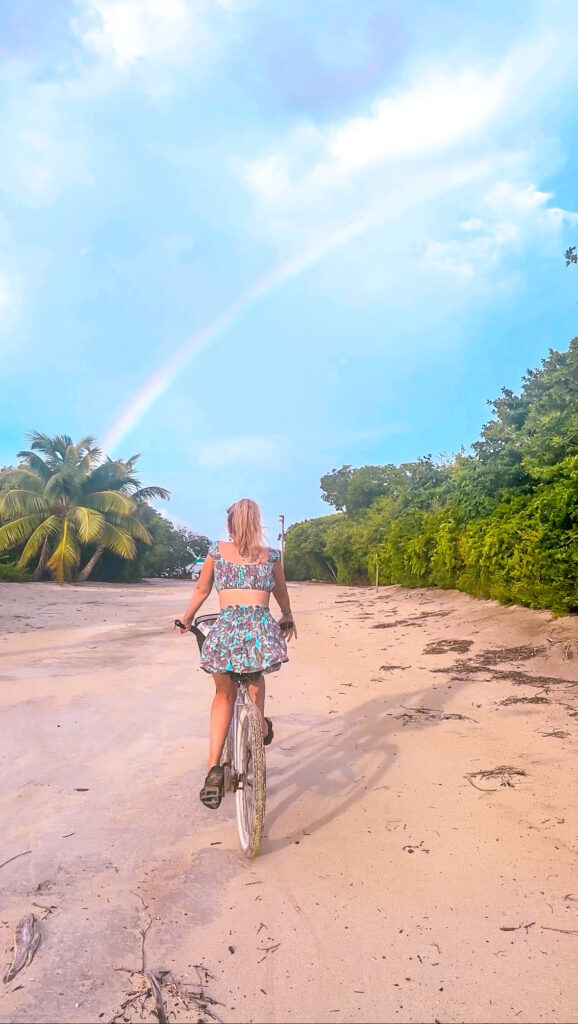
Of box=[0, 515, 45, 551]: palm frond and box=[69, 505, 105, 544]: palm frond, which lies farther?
box=[0, 515, 45, 551]: palm frond

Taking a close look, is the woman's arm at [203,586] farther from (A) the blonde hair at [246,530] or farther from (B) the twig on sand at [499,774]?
(B) the twig on sand at [499,774]

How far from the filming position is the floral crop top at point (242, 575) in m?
3.78

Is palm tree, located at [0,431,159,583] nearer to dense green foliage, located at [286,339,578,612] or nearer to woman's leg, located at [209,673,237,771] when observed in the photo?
dense green foliage, located at [286,339,578,612]

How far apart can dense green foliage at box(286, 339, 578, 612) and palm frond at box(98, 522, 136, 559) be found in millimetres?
15249

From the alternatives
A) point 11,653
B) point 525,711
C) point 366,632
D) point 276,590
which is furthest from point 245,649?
point 366,632

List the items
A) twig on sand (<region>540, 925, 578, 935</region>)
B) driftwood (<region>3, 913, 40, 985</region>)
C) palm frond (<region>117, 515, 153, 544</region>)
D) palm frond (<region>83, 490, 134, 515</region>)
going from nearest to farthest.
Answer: driftwood (<region>3, 913, 40, 985</region>) < twig on sand (<region>540, 925, 578, 935</region>) < palm frond (<region>83, 490, 134, 515</region>) < palm frond (<region>117, 515, 153, 544</region>)

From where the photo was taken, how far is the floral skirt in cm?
361

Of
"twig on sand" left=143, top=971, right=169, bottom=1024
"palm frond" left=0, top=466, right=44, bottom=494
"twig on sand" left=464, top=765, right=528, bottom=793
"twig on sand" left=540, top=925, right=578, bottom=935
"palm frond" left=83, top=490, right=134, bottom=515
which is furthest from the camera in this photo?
"palm frond" left=83, top=490, right=134, bottom=515

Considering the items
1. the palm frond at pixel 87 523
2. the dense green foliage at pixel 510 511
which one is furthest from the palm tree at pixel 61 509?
the dense green foliage at pixel 510 511

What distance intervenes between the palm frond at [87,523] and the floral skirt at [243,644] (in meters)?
31.2

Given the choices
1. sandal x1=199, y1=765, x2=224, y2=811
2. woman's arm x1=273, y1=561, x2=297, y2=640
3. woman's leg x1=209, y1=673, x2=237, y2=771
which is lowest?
sandal x1=199, y1=765, x2=224, y2=811

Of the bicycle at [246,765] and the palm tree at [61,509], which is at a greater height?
the palm tree at [61,509]

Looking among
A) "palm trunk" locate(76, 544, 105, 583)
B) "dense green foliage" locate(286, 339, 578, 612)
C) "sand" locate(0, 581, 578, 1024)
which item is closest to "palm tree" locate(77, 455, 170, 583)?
"palm trunk" locate(76, 544, 105, 583)

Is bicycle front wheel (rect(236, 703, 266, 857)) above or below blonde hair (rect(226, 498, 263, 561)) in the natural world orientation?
below
